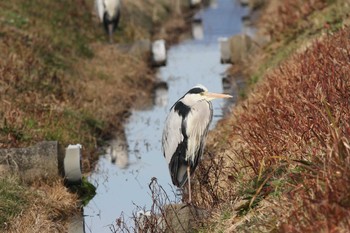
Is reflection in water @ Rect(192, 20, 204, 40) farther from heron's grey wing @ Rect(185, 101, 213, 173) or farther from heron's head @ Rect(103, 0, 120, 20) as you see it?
heron's grey wing @ Rect(185, 101, 213, 173)

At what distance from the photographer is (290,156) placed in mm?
7699

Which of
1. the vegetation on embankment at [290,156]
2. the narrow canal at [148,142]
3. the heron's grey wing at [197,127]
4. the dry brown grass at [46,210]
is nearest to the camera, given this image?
the vegetation on embankment at [290,156]

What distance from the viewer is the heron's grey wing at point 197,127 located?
8.20m

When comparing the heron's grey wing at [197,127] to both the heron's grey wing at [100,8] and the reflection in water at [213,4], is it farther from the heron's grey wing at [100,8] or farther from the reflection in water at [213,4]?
the reflection in water at [213,4]

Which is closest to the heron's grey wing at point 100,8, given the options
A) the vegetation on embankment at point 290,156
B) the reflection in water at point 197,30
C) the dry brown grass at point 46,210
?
the reflection in water at point 197,30

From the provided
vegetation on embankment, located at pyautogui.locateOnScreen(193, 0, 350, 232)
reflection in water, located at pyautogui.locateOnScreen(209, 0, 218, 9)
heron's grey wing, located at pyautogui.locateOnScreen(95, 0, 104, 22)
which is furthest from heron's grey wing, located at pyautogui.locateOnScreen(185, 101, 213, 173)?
reflection in water, located at pyautogui.locateOnScreen(209, 0, 218, 9)

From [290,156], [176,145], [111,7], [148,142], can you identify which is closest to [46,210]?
[176,145]

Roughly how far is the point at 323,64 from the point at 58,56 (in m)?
7.80

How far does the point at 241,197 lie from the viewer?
24.5ft

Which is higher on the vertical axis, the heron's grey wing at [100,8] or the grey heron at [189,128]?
the heron's grey wing at [100,8]

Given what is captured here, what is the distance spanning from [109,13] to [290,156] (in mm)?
13731

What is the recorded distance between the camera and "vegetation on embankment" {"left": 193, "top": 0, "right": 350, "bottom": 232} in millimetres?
5594

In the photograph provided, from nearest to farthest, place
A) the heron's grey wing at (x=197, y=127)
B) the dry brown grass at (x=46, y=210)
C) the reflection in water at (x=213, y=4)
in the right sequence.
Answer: the heron's grey wing at (x=197, y=127), the dry brown grass at (x=46, y=210), the reflection in water at (x=213, y=4)

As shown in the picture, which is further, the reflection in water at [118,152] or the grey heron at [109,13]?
the grey heron at [109,13]
